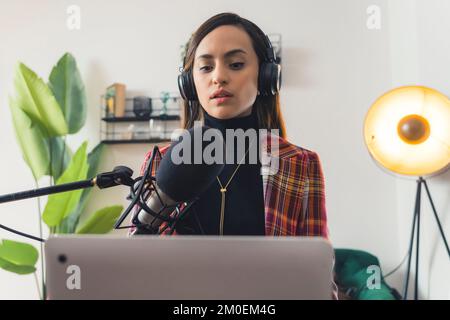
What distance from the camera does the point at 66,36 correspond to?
2023 mm

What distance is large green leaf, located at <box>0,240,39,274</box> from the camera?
5.44 ft

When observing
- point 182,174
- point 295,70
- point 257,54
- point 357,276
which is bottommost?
point 357,276

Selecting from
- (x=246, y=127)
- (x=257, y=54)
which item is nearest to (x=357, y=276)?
(x=246, y=127)

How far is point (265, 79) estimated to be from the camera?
2.61 feet

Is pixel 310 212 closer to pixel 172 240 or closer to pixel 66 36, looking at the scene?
pixel 172 240

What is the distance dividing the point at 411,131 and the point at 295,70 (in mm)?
755

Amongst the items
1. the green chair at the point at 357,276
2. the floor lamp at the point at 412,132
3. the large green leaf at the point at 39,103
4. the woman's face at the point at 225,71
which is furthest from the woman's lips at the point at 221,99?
the large green leaf at the point at 39,103

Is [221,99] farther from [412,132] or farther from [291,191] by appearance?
[412,132]

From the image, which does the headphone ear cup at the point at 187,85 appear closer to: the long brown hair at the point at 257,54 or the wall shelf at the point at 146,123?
the long brown hair at the point at 257,54

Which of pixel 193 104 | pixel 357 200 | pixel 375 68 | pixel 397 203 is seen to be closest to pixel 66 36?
pixel 193 104

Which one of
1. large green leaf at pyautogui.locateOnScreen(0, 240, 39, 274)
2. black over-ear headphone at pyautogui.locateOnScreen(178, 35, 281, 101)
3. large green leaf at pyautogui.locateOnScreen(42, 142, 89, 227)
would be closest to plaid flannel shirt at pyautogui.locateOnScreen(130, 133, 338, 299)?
black over-ear headphone at pyautogui.locateOnScreen(178, 35, 281, 101)

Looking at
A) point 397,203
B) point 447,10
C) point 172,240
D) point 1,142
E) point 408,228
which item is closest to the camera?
point 172,240

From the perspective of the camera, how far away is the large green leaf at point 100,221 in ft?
5.63

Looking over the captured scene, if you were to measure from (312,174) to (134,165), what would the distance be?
1241mm
